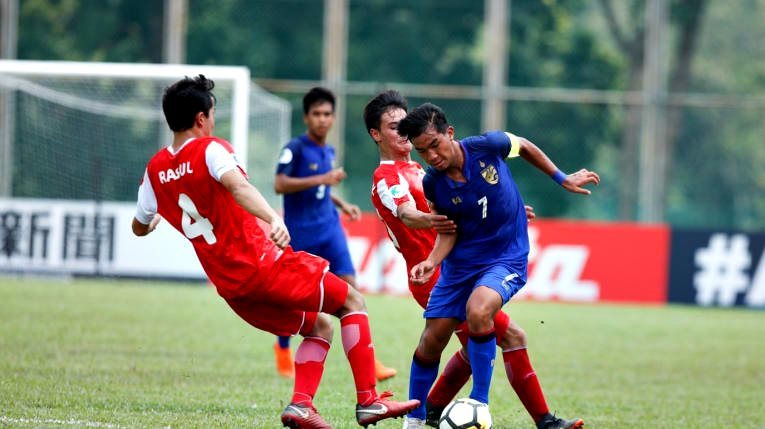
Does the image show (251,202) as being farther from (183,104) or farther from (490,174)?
(490,174)

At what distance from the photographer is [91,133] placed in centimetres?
2053

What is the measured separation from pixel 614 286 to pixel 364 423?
14.3 metres

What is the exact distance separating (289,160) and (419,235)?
3.14 m

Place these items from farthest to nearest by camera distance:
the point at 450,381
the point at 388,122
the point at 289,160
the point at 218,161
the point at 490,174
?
→ the point at 289,160, the point at 388,122, the point at 450,381, the point at 490,174, the point at 218,161

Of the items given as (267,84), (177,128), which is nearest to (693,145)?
(267,84)

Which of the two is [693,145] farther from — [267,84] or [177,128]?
[177,128]

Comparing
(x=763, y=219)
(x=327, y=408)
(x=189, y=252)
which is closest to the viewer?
(x=327, y=408)

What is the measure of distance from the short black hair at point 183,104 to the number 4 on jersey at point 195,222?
1.28 feet

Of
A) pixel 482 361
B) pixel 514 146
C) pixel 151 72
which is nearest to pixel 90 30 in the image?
pixel 151 72

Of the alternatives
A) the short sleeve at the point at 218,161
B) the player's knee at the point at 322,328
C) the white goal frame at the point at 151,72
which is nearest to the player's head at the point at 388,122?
the player's knee at the point at 322,328

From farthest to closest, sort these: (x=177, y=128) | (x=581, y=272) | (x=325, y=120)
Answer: (x=581, y=272) → (x=325, y=120) → (x=177, y=128)

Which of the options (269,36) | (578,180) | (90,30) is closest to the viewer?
(578,180)

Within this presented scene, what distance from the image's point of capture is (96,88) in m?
20.5

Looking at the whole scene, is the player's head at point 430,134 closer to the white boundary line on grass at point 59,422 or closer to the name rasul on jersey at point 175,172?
the name rasul on jersey at point 175,172
